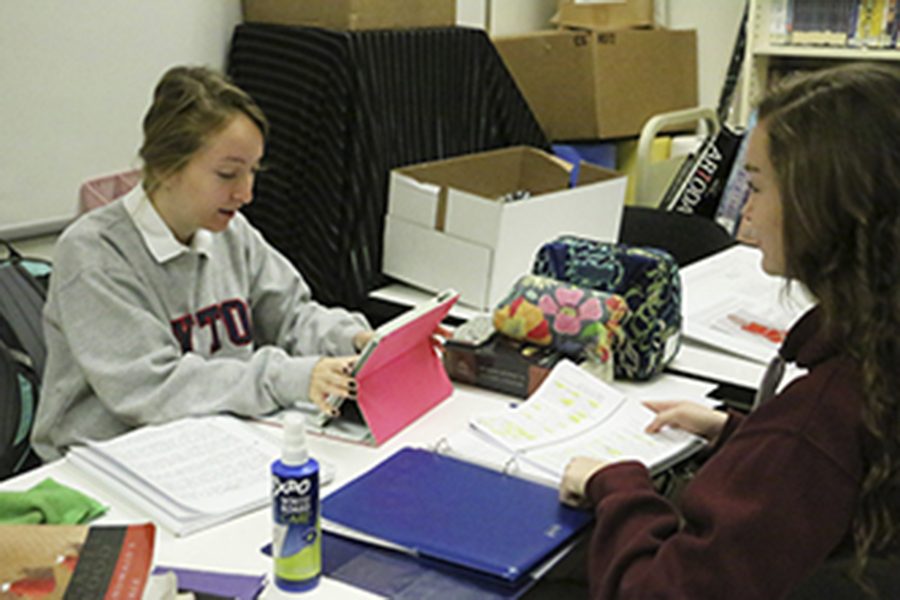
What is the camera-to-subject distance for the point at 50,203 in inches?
85.7

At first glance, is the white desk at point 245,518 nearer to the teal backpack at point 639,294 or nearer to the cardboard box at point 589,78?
the teal backpack at point 639,294

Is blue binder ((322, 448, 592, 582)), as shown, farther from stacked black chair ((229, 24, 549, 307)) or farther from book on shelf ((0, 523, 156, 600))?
stacked black chair ((229, 24, 549, 307))

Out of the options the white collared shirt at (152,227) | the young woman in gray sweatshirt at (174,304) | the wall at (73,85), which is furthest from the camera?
the wall at (73,85)

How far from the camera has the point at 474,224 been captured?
6.95ft

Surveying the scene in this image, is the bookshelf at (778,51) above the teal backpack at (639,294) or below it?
above

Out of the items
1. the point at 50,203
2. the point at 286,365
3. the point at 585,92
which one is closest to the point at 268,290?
the point at 286,365

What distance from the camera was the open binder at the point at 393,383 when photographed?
1468 millimetres

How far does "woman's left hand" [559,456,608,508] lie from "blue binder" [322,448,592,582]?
13 millimetres

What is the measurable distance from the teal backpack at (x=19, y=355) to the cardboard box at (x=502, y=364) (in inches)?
30.0

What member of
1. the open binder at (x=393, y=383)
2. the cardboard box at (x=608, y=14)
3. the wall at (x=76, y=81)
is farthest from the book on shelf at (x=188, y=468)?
the cardboard box at (x=608, y=14)

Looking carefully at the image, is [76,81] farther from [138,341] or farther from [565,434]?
[565,434]

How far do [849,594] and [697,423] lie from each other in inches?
18.7

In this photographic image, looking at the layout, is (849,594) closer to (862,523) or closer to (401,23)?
(862,523)

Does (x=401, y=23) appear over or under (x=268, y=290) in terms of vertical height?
over
